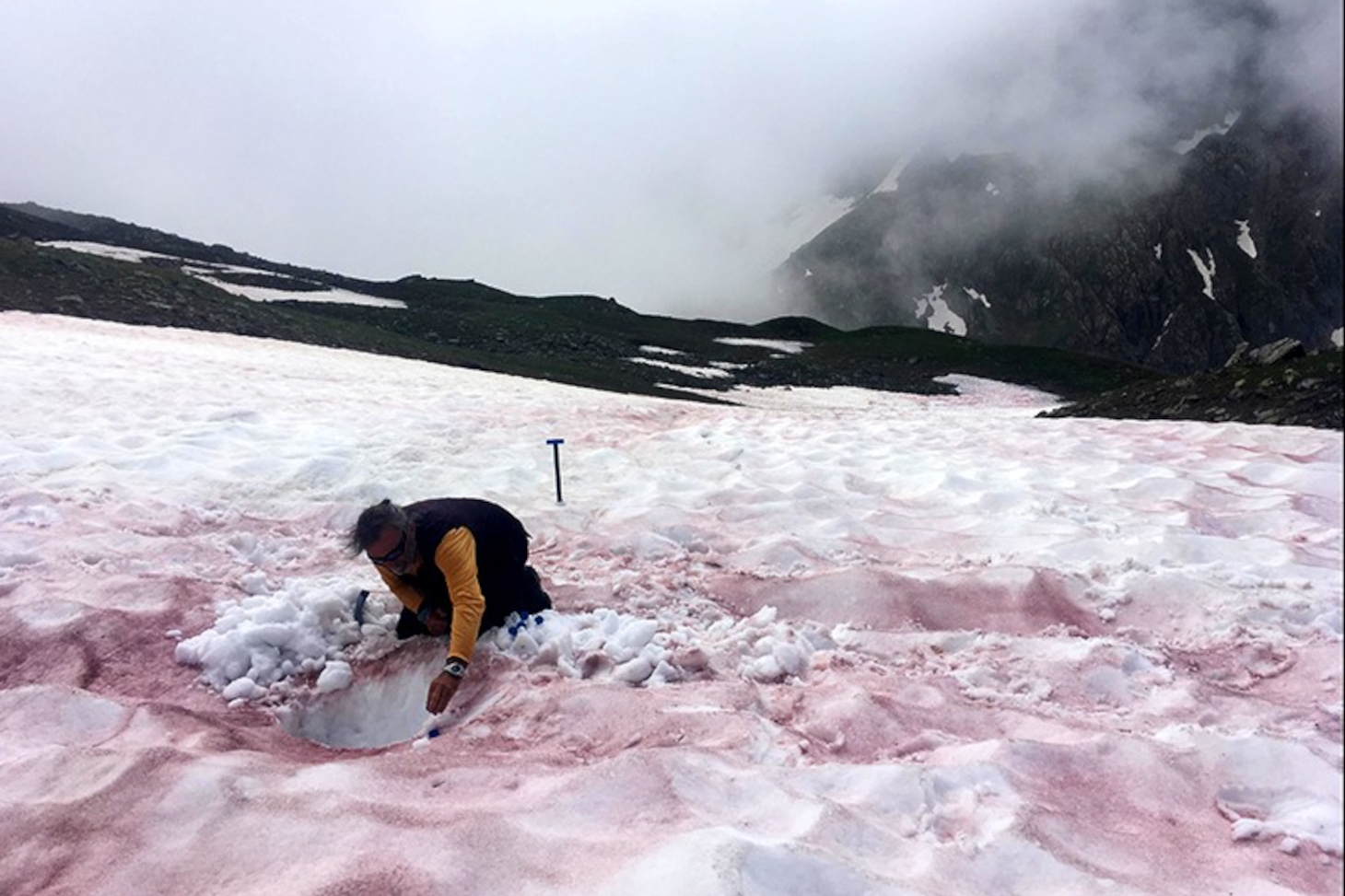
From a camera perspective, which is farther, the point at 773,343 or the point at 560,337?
the point at 773,343

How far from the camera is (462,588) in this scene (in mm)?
4562

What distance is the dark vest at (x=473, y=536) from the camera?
4.80m

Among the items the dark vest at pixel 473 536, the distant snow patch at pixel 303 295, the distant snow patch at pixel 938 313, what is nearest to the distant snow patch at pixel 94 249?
Result: the distant snow patch at pixel 303 295

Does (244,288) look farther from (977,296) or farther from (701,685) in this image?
(977,296)

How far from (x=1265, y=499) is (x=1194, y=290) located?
16000 centimetres

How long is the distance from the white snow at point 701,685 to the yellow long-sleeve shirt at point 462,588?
33 centimetres

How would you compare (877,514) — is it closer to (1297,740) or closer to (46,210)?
(1297,740)

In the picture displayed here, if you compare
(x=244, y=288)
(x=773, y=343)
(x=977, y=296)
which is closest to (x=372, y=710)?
(x=244, y=288)

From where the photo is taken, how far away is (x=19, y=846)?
315 cm

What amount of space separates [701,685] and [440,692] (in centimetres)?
132

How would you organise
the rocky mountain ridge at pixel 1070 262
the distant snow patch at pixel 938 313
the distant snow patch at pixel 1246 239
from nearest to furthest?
the distant snow patch at pixel 1246 239 → the rocky mountain ridge at pixel 1070 262 → the distant snow patch at pixel 938 313

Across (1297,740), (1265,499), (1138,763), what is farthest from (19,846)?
(1265,499)

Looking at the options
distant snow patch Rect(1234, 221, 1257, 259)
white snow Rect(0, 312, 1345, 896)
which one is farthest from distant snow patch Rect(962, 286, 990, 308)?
white snow Rect(0, 312, 1345, 896)

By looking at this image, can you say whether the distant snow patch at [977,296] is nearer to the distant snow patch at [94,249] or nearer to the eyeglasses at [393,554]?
the distant snow patch at [94,249]
